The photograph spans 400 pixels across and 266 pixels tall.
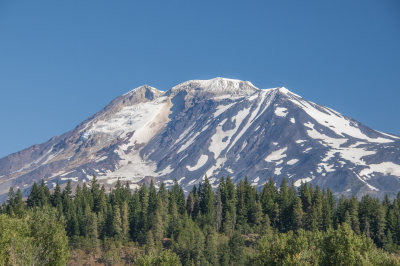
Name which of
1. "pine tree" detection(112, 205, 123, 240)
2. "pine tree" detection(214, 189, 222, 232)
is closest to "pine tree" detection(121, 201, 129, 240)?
"pine tree" detection(112, 205, 123, 240)

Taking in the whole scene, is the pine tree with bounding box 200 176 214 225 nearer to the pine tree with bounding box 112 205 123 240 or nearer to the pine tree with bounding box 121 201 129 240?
the pine tree with bounding box 121 201 129 240

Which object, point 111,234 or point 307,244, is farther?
point 111,234

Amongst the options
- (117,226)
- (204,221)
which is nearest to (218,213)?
(204,221)

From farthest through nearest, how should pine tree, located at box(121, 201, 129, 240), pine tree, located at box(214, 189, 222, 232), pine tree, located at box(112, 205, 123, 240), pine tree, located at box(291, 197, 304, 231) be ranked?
pine tree, located at box(214, 189, 222, 232) < pine tree, located at box(291, 197, 304, 231) < pine tree, located at box(121, 201, 129, 240) < pine tree, located at box(112, 205, 123, 240)

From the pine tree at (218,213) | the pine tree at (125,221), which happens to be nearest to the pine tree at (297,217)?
the pine tree at (218,213)

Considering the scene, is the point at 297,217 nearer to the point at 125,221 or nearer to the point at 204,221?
the point at 204,221

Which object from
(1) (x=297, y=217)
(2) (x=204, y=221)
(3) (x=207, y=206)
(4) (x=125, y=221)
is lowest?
(1) (x=297, y=217)

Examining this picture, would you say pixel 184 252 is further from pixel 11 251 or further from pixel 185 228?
pixel 11 251

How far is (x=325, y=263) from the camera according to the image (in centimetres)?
9856

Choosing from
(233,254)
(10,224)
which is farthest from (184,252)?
(10,224)

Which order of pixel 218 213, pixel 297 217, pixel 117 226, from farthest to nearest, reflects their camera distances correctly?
1. pixel 218 213
2. pixel 297 217
3. pixel 117 226

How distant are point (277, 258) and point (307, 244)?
5148 millimetres

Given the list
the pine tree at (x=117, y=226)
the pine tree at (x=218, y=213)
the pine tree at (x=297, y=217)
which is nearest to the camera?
the pine tree at (x=117, y=226)

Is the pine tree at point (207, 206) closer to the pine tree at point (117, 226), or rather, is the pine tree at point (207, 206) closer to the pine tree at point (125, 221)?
the pine tree at point (125, 221)
